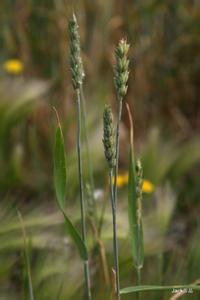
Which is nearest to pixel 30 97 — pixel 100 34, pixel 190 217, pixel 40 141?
pixel 40 141

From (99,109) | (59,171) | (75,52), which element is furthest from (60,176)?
(99,109)

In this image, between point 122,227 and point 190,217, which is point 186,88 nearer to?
point 190,217

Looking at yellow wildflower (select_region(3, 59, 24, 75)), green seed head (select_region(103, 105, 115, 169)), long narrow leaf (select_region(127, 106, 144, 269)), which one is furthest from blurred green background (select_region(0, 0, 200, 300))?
green seed head (select_region(103, 105, 115, 169))

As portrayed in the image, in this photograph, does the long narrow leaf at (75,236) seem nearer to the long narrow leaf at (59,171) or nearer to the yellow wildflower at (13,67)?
the long narrow leaf at (59,171)

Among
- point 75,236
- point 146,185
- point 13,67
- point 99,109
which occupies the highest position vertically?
point 13,67

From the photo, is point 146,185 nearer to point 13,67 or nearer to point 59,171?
point 13,67

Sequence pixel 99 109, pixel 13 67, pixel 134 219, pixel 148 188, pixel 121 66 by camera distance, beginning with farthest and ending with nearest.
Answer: pixel 13 67 → pixel 99 109 → pixel 148 188 → pixel 134 219 → pixel 121 66

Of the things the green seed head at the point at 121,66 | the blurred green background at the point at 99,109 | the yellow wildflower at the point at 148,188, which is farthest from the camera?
the yellow wildflower at the point at 148,188

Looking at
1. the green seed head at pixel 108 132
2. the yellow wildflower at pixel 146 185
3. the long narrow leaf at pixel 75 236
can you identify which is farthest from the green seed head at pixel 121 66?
the yellow wildflower at pixel 146 185
